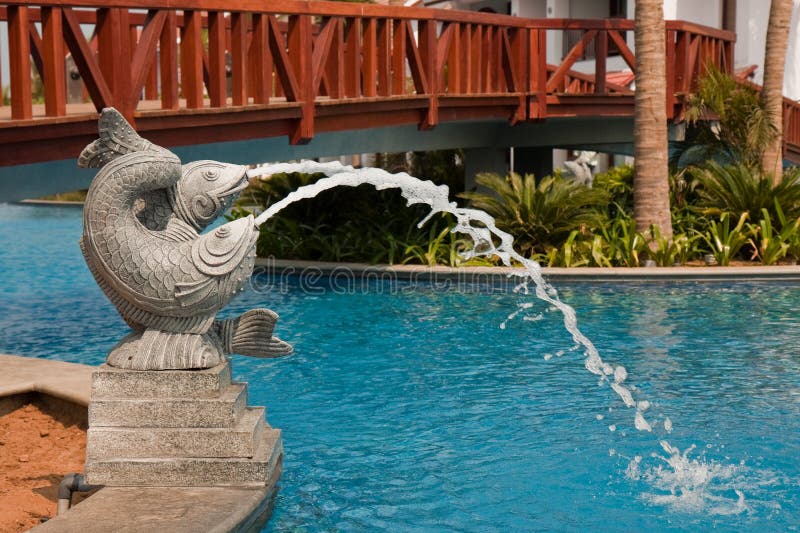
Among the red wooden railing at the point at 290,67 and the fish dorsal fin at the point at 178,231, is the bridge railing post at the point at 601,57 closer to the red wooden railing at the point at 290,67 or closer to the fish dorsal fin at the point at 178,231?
the red wooden railing at the point at 290,67

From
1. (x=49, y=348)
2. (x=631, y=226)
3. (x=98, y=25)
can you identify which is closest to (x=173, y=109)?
(x=98, y=25)

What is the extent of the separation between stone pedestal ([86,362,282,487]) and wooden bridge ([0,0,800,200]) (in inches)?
150

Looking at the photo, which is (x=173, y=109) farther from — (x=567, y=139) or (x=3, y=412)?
(x=567, y=139)

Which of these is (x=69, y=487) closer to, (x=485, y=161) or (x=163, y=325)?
(x=163, y=325)

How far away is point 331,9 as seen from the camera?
41.7 feet

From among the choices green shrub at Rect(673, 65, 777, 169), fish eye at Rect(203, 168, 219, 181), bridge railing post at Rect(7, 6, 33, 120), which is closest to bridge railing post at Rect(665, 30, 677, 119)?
green shrub at Rect(673, 65, 777, 169)

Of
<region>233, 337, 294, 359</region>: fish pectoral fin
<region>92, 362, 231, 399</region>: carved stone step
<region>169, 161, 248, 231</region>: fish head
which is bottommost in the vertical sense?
<region>92, 362, 231, 399</region>: carved stone step

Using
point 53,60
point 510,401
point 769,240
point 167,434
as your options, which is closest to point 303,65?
point 53,60

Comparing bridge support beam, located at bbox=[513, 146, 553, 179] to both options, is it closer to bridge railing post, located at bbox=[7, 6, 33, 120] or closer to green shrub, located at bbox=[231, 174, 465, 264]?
green shrub, located at bbox=[231, 174, 465, 264]

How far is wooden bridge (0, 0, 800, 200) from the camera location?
9.45 meters

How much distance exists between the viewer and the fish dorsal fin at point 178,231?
20.2 feet

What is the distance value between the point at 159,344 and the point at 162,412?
0.36 metres

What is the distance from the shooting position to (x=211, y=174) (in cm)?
627

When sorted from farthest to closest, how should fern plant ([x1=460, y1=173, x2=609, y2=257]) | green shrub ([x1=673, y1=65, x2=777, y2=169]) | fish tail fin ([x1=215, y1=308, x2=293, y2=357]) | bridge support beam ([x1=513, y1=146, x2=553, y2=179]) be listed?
1. bridge support beam ([x1=513, y1=146, x2=553, y2=179])
2. green shrub ([x1=673, y1=65, x2=777, y2=169])
3. fern plant ([x1=460, y1=173, x2=609, y2=257])
4. fish tail fin ([x1=215, y1=308, x2=293, y2=357])
